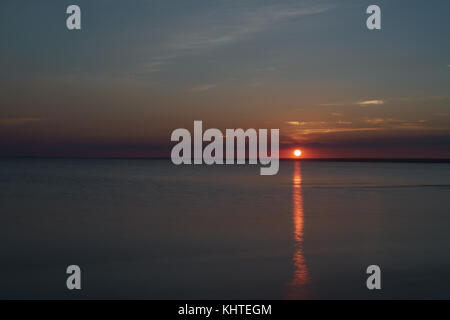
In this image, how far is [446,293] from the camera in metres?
10.3

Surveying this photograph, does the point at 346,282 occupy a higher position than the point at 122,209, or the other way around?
the point at 122,209

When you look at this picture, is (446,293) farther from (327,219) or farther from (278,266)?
(327,219)

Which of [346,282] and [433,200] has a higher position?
[433,200]

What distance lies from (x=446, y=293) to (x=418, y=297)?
27.0 inches

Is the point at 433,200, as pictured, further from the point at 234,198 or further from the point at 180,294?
the point at 180,294

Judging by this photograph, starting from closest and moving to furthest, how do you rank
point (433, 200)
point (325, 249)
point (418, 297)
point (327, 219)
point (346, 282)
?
point (418, 297) < point (346, 282) < point (325, 249) < point (327, 219) < point (433, 200)

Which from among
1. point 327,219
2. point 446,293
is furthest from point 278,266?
point 327,219

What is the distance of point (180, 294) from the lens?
10617 millimetres

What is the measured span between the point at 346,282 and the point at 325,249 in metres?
3.82
